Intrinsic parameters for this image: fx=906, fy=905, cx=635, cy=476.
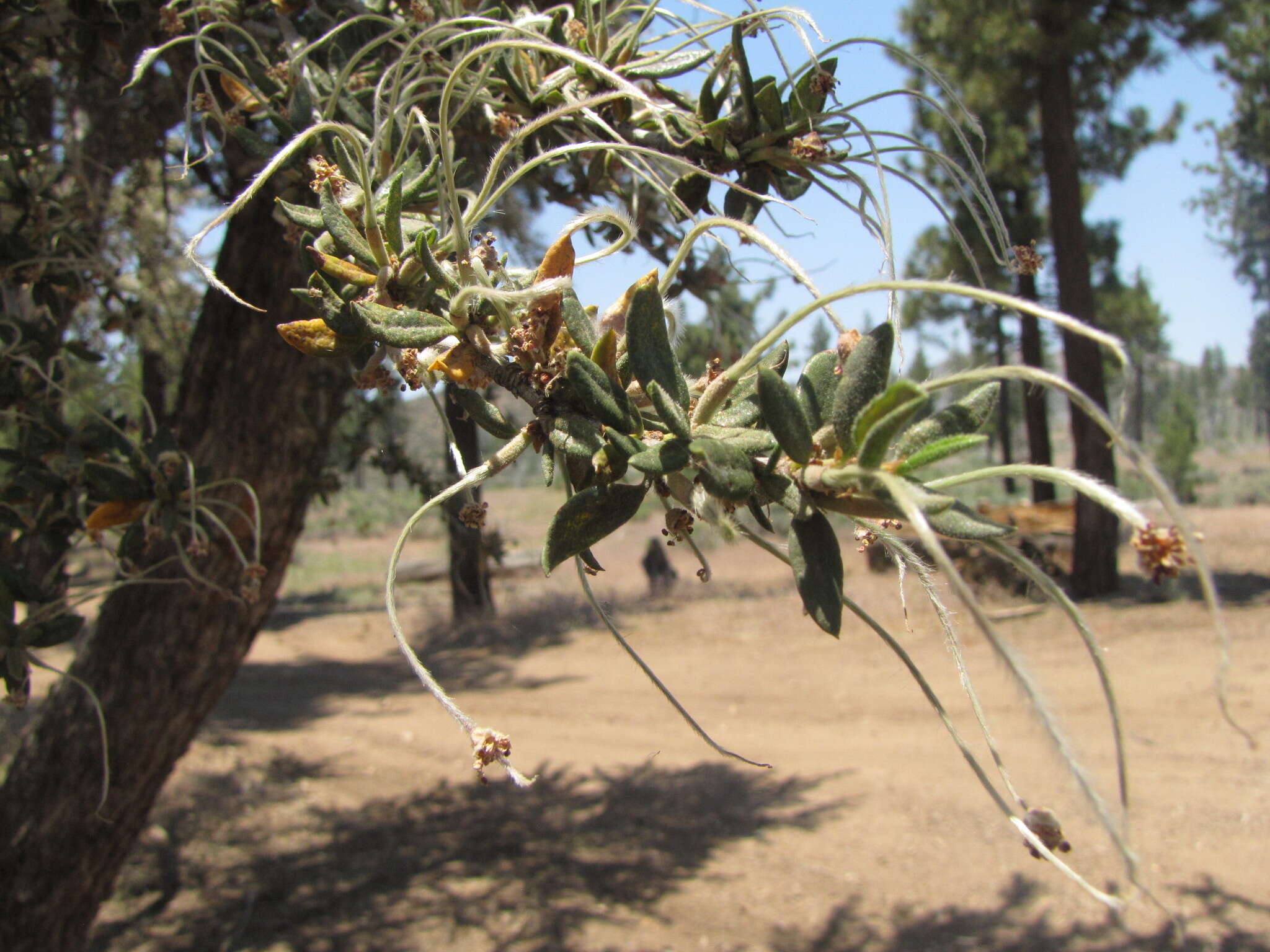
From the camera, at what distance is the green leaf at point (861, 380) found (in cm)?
51

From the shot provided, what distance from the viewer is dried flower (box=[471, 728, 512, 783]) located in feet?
1.84

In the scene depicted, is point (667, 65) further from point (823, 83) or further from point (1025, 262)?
point (1025, 262)

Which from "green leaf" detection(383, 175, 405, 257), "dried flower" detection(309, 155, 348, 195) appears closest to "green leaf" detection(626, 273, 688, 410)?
"green leaf" detection(383, 175, 405, 257)

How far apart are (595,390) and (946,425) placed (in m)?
0.21

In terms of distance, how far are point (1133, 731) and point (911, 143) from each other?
17.5 ft

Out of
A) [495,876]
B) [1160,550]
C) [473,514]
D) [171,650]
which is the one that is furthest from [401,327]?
[495,876]

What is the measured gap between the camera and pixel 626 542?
2064 centimetres

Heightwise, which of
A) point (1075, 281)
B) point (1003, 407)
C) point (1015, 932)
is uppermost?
point (1075, 281)

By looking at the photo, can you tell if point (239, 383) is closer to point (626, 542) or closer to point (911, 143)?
point (911, 143)

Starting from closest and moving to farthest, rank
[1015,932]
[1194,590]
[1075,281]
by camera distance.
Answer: [1015,932] < [1075,281] < [1194,590]

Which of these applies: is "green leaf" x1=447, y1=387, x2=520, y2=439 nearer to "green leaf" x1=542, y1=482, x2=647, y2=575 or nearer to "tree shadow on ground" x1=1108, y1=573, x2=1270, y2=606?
"green leaf" x1=542, y1=482, x2=647, y2=575

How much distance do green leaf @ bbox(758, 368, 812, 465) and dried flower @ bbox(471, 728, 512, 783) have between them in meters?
0.25

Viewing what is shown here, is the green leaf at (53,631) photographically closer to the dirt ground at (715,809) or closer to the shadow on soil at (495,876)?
the dirt ground at (715,809)

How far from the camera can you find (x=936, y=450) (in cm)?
50
